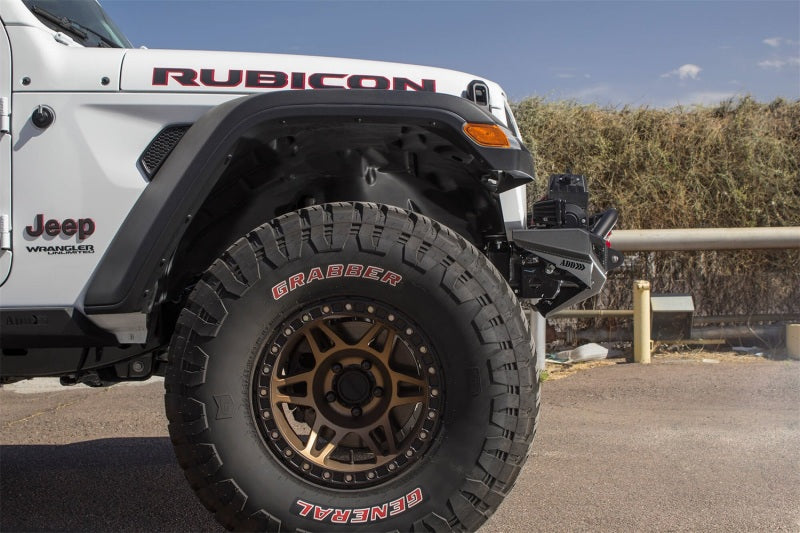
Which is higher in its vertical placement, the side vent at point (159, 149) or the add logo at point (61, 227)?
the side vent at point (159, 149)

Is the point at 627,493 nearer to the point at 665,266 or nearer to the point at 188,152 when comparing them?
the point at 188,152

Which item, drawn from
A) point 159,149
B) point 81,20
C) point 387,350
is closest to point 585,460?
point 387,350

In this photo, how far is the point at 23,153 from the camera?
2834 millimetres

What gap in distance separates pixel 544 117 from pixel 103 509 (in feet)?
20.1

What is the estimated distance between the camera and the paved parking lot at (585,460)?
3.21m

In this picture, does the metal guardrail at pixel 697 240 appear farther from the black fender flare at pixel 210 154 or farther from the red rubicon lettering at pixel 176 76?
the red rubicon lettering at pixel 176 76

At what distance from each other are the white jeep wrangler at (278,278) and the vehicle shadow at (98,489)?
0.73 m

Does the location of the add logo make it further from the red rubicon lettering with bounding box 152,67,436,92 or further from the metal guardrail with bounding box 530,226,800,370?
the metal guardrail with bounding box 530,226,800,370

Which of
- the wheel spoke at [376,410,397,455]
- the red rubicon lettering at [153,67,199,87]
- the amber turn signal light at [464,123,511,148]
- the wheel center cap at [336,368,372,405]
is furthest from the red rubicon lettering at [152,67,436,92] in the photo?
the wheel spoke at [376,410,397,455]

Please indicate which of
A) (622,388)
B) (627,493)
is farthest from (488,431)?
(622,388)

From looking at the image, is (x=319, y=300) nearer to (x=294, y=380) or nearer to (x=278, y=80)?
(x=294, y=380)

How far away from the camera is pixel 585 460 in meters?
4.07

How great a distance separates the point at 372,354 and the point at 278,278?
45 centimetres

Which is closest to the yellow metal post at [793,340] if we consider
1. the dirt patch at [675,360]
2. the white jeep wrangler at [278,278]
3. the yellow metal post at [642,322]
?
the dirt patch at [675,360]
